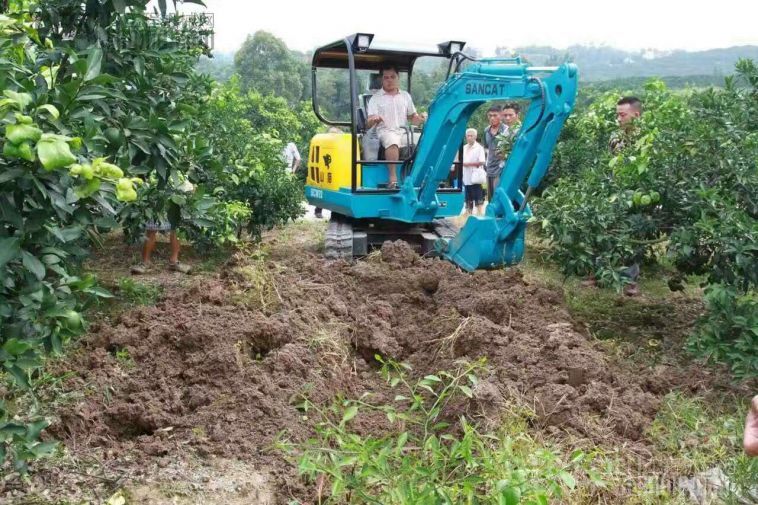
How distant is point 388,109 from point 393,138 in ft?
1.12

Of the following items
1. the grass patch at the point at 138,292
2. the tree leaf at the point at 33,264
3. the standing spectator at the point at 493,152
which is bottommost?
the grass patch at the point at 138,292

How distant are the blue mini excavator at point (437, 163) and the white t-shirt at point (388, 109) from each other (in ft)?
0.43

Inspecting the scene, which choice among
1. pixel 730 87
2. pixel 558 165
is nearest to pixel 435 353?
pixel 730 87

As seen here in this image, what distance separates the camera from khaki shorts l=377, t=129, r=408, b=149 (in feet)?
29.2

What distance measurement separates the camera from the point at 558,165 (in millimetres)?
11234

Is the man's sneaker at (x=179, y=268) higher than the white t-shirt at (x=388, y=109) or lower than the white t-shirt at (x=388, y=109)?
lower

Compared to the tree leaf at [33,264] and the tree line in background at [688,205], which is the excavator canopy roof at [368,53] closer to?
the tree line in background at [688,205]

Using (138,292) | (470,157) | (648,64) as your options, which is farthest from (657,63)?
(138,292)

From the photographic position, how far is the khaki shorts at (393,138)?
8906 mm

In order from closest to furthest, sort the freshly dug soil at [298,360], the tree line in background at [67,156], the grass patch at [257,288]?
the tree line in background at [67,156]
the freshly dug soil at [298,360]
the grass patch at [257,288]

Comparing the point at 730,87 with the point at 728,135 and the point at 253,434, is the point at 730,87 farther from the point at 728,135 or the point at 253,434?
the point at 253,434

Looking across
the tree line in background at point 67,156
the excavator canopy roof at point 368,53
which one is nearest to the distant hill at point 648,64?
the excavator canopy roof at point 368,53

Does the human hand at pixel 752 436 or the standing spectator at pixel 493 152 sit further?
the standing spectator at pixel 493 152

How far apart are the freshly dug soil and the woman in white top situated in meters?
6.02
